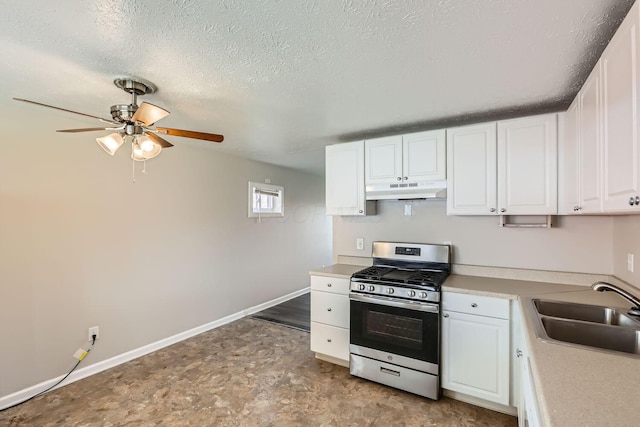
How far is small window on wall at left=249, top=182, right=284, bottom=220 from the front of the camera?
4.64m

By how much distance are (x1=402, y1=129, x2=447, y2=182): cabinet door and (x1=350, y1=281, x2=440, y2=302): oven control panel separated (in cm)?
102

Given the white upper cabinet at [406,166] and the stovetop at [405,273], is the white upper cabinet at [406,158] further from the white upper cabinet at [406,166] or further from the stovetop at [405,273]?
the stovetop at [405,273]

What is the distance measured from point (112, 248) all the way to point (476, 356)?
11.3ft

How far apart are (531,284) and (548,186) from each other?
2.66ft

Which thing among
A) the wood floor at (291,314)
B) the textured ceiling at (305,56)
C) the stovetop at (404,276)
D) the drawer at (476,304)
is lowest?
the wood floor at (291,314)

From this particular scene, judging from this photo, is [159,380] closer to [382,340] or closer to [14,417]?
[14,417]

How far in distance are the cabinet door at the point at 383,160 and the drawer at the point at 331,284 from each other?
1.03 meters

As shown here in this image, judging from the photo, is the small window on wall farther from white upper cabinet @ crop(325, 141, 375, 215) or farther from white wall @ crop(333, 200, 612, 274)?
white upper cabinet @ crop(325, 141, 375, 215)

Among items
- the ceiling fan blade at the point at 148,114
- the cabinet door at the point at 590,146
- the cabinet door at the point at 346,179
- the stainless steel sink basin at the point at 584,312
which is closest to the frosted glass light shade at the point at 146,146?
the ceiling fan blade at the point at 148,114

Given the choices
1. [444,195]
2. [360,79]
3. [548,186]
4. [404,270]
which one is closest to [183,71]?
[360,79]

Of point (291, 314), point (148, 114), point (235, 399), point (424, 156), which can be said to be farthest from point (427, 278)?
point (291, 314)

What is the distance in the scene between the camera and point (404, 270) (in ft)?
10.1

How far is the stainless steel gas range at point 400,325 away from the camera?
7.98 feet

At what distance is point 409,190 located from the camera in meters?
2.87
